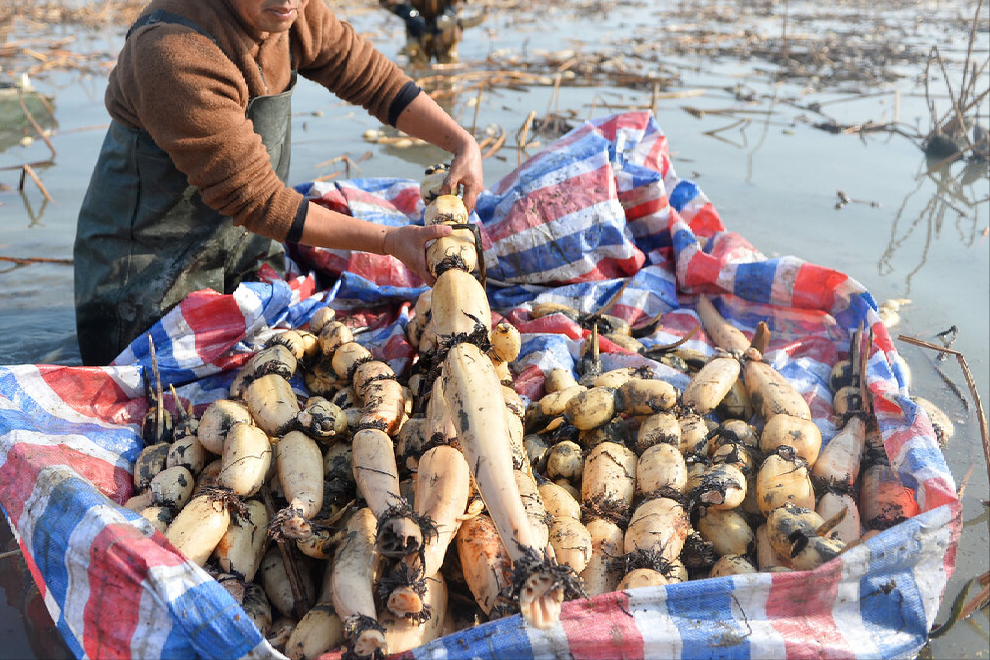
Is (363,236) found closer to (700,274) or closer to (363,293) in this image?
(363,293)

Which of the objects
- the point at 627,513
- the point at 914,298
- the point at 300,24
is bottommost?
the point at 914,298

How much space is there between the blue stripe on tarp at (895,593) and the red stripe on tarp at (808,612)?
10cm

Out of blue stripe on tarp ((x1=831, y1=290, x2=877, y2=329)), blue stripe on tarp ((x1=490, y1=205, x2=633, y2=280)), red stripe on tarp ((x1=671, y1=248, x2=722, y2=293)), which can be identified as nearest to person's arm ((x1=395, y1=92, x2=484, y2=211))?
blue stripe on tarp ((x1=490, y1=205, x2=633, y2=280))

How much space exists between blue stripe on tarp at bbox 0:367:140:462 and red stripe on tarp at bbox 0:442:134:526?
12 cm

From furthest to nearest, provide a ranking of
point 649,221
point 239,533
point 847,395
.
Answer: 1. point 649,221
2. point 847,395
3. point 239,533

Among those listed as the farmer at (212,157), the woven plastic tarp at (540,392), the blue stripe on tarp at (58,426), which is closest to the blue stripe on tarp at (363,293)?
the woven plastic tarp at (540,392)

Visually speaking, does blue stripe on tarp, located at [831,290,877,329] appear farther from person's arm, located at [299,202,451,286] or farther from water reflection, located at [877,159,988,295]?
person's arm, located at [299,202,451,286]

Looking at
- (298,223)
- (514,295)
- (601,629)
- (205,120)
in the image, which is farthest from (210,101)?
(601,629)

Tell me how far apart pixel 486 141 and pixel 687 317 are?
305 centimetres

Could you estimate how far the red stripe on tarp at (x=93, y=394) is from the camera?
244 cm

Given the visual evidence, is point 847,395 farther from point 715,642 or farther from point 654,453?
point 715,642

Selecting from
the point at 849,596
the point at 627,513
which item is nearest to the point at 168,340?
the point at 627,513

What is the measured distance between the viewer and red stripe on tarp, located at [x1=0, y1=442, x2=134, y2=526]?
186 centimetres

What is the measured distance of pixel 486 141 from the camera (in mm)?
5887
